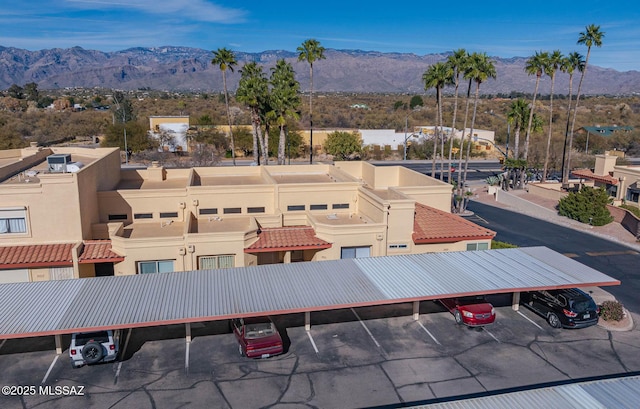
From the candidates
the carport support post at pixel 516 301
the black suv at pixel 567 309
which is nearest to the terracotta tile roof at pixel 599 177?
the black suv at pixel 567 309

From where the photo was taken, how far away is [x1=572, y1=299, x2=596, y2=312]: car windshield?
2459 cm

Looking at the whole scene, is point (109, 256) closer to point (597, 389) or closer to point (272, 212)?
point (272, 212)

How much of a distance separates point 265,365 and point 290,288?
3823 millimetres

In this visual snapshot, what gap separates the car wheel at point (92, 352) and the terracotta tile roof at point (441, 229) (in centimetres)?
1847

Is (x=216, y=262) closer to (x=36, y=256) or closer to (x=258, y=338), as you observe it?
(x=258, y=338)

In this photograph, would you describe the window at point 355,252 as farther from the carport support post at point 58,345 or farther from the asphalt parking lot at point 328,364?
the carport support post at point 58,345

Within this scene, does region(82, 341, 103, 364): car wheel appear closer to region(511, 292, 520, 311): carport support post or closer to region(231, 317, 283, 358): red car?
region(231, 317, 283, 358): red car

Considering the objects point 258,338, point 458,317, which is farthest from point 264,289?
point 458,317

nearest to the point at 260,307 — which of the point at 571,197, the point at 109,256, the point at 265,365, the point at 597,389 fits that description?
the point at 265,365

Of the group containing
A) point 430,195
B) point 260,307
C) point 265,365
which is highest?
point 430,195

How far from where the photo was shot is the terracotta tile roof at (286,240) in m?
28.5

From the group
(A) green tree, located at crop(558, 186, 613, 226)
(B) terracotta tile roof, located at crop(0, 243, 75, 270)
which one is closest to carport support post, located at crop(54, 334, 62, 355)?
(B) terracotta tile roof, located at crop(0, 243, 75, 270)

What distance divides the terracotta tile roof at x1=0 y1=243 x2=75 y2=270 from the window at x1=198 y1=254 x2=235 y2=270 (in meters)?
6.84

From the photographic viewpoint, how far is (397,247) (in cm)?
3105
